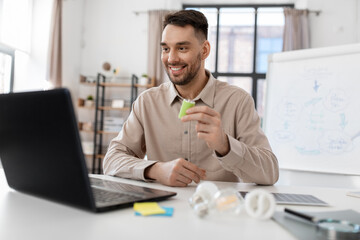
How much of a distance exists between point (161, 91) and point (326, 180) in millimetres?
1757

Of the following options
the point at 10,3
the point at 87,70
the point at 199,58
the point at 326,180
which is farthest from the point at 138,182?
the point at 87,70

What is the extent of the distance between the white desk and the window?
182 inches

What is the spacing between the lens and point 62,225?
633 millimetres

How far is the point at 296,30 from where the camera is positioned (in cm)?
484

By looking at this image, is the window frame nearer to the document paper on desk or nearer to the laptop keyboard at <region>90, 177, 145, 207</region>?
the laptop keyboard at <region>90, 177, 145, 207</region>

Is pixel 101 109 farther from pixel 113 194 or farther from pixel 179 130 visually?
pixel 113 194

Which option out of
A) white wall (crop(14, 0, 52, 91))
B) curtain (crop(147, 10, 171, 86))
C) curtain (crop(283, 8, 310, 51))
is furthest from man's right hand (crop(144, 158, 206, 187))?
curtain (crop(283, 8, 310, 51))

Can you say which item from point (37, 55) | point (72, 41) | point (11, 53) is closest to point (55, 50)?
point (37, 55)

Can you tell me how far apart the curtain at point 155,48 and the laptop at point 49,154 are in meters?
4.14

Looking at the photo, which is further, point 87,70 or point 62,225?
point 87,70

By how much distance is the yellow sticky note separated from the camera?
0.72m

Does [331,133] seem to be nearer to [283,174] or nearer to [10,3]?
[283,174]

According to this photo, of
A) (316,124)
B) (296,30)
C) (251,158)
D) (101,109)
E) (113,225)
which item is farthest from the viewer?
(101,109)

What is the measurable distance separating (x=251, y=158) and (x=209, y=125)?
0.24 meters
